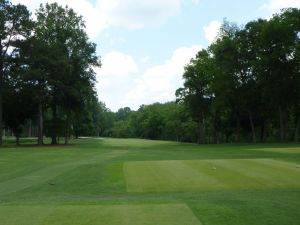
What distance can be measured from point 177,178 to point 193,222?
9883mm

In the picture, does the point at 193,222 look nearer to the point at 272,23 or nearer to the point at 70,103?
the point at 272,23

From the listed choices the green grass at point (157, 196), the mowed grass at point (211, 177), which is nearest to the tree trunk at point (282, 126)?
the green grass at point (157, 196)

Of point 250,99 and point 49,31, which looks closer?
point 250,99

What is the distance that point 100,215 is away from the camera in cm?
1020

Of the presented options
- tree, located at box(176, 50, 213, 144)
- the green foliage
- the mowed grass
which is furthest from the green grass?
tree, located at box(176, 50, 213, 144)

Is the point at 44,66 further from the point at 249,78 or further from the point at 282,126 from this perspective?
the point at 282,126

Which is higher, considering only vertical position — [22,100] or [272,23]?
[272,23]

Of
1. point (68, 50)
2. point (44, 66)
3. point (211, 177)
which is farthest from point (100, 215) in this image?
point (68, 50)

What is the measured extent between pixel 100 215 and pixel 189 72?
251 feet

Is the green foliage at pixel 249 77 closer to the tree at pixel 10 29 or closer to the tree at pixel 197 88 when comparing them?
the tree at pixel 197 88

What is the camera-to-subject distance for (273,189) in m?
16.0

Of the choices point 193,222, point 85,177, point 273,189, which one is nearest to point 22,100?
point 85,177

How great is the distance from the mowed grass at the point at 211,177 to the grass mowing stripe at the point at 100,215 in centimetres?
534

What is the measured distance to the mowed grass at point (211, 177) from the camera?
669 inches
